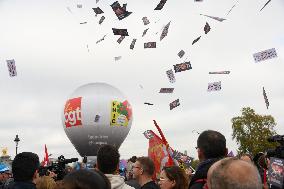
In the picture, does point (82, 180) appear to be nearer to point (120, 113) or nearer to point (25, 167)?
point (25, 167)

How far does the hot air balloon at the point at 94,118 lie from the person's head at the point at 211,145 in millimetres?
44503

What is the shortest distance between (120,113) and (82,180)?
48930 mm

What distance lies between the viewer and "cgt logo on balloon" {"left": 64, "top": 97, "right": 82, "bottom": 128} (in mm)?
50188

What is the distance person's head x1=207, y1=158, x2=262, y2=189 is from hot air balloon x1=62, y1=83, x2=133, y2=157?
46.6m

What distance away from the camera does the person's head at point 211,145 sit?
5.07 metres

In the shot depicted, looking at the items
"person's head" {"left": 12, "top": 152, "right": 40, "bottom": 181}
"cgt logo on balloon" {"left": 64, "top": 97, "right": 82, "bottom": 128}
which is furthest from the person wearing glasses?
"cgt logo on balloon" {"left": 64, "top": 97, "right": 82, "bottom": 128}

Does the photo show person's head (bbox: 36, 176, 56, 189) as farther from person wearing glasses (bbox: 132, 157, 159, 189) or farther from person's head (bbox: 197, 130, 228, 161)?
person's head (bbox: 197, 130, 228, 161)

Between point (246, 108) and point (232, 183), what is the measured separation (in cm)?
7632

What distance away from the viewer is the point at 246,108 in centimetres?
7688

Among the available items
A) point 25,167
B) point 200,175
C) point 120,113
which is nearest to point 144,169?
point 25,167

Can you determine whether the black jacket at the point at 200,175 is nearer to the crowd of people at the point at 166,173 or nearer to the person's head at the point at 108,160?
the crowd of people at the point at 166,173

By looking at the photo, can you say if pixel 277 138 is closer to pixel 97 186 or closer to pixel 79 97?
pixel 97 186

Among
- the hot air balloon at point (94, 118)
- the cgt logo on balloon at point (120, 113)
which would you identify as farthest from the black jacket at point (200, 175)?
the cgt logo on balloon at point (120, 113)

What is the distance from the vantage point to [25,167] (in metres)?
5.64
